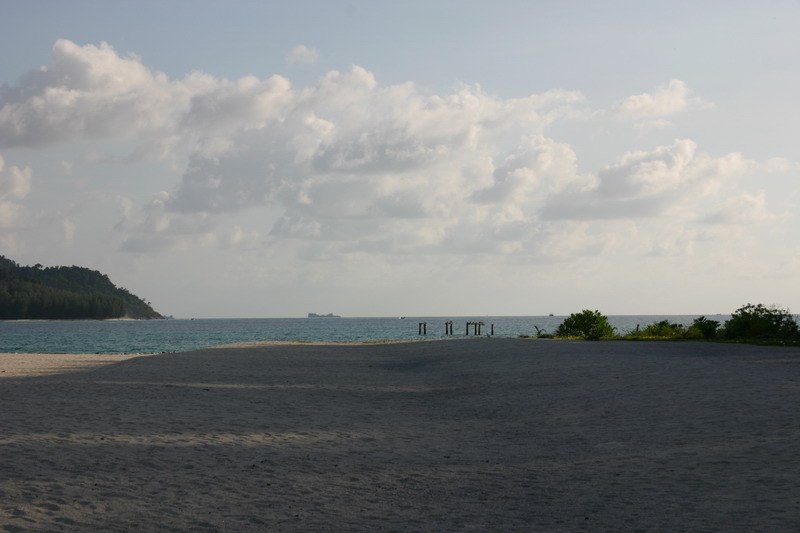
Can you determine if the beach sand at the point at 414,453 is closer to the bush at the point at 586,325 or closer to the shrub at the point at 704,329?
Answer: the shrub at the point at 704,329

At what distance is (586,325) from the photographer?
153 feet

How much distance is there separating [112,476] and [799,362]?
20.9 m

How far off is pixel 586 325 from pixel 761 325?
11.7 meters

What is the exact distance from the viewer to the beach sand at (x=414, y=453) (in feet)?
25.9

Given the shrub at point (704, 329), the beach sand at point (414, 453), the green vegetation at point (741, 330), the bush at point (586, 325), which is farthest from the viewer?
the bush at point (586, 325)

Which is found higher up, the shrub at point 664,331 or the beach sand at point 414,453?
the shrub at point 664,331

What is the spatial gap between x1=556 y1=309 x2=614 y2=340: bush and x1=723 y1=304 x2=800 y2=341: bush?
793 centimetres

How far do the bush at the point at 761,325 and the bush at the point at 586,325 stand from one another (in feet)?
26.0

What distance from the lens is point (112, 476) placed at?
31.3ft

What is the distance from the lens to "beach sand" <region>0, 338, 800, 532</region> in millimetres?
7891

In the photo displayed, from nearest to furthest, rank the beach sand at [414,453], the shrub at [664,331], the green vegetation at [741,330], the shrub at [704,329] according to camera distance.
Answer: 1. the beach sand at [414,453]
2. the green vegetation at [741,330]
3. the shrub at [704,329]
4. the shrub at [664,331]

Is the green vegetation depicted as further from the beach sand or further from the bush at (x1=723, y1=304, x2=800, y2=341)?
the beach sand

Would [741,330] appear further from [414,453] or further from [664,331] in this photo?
[414,453]

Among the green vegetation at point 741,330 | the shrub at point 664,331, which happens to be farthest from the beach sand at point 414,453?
the shrub at point 664,331
